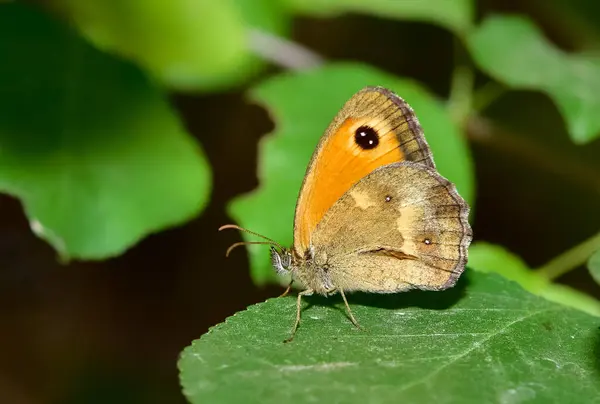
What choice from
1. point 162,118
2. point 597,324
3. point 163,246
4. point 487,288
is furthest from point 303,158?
point 163,246

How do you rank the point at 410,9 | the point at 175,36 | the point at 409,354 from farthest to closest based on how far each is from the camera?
the point at 175,36, the point at 410,9, the point at 409,354

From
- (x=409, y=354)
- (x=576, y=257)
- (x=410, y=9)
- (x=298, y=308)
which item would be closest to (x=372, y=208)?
(x=298, y=308)

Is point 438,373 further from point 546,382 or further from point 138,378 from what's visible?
point 138,378

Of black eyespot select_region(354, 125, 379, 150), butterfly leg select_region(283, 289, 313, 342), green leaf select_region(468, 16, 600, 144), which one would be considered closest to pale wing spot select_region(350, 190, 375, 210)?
black eyespot select_region(354, 125, 379, 150)

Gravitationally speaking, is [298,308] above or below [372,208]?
below

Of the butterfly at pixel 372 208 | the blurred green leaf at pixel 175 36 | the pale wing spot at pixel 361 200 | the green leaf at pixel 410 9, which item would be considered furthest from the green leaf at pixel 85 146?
the green leaf at pixel 410 9

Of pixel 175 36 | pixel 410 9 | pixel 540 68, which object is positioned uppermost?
pixel 410 9

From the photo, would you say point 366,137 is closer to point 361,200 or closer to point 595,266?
point 361,200

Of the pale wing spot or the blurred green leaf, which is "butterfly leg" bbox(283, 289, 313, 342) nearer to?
the pale wing spot
